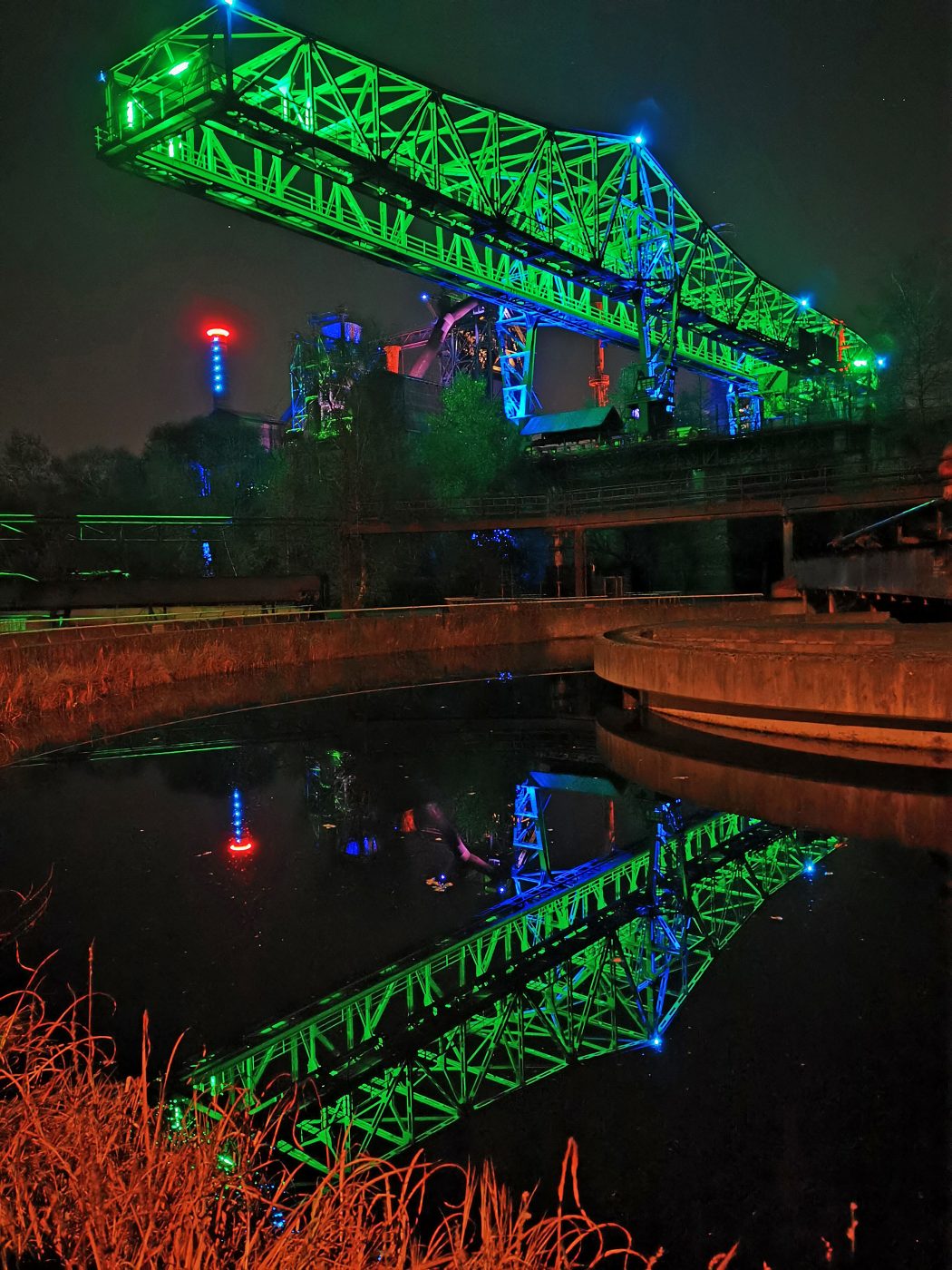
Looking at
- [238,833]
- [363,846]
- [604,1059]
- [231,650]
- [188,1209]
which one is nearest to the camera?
[188,1209]

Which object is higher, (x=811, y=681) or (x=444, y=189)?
(x=444, y=189)

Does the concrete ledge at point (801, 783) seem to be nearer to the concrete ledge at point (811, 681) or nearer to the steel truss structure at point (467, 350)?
the concrete ledge at point (811, 681)

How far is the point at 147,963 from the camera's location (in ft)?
15.7

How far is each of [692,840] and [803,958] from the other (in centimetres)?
208

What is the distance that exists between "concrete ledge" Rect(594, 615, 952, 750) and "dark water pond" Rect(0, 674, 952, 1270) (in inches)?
76.7

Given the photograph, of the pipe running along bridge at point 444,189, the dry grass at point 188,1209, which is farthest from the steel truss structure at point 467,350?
the dry grass at point 188,1209

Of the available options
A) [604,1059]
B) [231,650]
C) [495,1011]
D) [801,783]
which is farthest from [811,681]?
[231,650]

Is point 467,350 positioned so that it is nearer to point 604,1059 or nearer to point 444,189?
point 444,189

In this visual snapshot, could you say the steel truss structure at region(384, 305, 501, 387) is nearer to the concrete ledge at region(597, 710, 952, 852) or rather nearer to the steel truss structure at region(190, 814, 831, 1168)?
the concrete ledge at region(597, 710, 952, 852)

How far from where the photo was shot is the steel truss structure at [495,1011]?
3414mm

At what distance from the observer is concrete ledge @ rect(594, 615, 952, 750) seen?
868 centimetres

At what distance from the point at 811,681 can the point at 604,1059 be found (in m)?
6.53

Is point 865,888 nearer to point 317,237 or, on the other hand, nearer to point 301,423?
point 317,237

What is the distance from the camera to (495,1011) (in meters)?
4.07
